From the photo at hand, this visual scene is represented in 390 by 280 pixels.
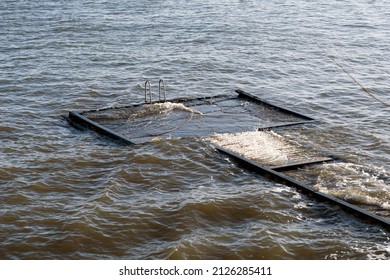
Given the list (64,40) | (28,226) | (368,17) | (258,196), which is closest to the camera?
(28,226)

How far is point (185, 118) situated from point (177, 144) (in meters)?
1.89

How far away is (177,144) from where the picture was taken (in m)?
15.0

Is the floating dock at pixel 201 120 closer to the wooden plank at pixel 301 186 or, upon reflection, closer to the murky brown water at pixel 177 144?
the wooden plank at pixel 301 186

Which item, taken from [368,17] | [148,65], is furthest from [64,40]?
[368,17]

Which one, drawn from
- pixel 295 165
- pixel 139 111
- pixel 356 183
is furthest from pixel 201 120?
pixel 356 183

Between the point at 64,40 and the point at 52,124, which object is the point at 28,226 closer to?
the point at 52,124

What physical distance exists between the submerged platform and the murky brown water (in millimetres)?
466

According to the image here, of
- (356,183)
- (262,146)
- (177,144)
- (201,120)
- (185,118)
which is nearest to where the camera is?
(356,183)

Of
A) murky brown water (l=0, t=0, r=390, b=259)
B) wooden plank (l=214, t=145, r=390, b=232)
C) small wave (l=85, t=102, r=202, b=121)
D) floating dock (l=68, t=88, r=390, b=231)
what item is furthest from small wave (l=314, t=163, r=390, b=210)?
small wave (l=85, t=102, r=202, b=121)

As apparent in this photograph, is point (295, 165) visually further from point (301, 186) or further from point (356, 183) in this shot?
point (356, 183)

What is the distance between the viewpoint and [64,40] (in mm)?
25719

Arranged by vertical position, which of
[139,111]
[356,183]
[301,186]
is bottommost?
[356,183]

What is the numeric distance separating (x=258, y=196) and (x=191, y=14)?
20974 millimetres

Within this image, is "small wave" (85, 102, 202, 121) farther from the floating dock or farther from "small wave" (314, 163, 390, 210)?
"small wave" (314, 163, 390, 210)
